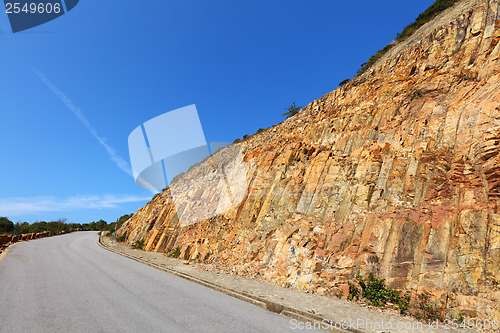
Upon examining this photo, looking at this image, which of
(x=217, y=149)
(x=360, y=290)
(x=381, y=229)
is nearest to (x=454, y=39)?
(x=381, y=229)

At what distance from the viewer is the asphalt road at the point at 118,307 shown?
21.0 feet

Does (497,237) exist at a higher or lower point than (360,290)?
higher

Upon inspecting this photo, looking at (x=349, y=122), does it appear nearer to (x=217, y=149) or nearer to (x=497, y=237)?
(x=497, y=237)

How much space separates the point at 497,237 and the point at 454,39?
14232 millimetres

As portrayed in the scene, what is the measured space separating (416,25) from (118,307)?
116 feet

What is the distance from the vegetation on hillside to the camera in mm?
22827

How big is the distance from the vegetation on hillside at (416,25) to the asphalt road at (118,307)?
26170 millimetres

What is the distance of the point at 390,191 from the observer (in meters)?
12.0

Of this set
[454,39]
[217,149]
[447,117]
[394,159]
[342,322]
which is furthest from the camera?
[217,149]

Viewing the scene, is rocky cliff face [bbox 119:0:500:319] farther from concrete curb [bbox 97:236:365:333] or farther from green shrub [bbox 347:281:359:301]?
concrete curb [bbox 97:236:365:333]

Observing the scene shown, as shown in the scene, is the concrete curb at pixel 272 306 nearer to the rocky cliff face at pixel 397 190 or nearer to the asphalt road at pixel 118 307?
the asphalt road at pixel 118 307

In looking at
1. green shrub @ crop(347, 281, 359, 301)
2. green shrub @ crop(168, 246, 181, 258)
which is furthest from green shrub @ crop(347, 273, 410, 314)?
green shrub @ crop(168, 246, 181, 258)

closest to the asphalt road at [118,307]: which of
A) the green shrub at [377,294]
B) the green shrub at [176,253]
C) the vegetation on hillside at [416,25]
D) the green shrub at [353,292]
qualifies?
the green shrub at [353,292]

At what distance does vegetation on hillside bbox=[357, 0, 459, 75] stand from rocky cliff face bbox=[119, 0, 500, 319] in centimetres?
631
